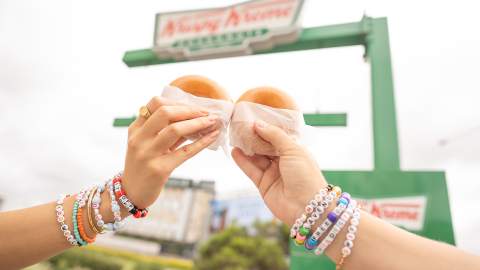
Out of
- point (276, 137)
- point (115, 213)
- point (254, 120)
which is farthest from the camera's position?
point (254, 120)

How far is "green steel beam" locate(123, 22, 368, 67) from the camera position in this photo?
3258 mm

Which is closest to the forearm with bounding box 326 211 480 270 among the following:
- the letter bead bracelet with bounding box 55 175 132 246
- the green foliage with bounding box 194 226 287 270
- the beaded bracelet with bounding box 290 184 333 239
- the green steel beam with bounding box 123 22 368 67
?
the beaded bracelet with bounding box 290 184 333 239

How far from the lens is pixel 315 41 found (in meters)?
3.60

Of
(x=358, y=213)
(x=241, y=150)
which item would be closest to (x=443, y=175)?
(x=358, y=213)

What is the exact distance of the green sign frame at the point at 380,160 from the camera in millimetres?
2289

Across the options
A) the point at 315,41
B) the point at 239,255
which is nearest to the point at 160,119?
the point at 315,41

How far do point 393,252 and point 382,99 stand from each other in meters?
1.97

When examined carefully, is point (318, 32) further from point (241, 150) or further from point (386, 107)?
point (241, 150)

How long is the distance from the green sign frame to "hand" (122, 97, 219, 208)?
151 centimetres

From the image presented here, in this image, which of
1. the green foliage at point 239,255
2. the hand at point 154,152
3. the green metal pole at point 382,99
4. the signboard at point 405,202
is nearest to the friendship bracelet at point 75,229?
the hand at point 154,152

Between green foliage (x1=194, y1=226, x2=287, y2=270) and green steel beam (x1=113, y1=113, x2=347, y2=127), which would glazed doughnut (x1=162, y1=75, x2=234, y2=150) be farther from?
green foliage (x1=194, y1=226, x2=287, y2=270)

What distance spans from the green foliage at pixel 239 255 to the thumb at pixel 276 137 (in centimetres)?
2158

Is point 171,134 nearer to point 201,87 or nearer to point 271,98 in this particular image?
point 201,87

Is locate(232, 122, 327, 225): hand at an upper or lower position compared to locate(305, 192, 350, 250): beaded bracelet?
upper
